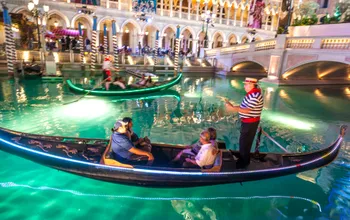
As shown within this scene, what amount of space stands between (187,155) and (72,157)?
4.80ft

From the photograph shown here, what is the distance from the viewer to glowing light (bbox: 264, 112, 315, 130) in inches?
247

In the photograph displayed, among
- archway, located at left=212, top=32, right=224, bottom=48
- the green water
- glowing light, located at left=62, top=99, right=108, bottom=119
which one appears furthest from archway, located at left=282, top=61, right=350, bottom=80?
archway, located at left=212, top=32, right=224, bottom=48

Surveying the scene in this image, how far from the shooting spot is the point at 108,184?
11.1 feet

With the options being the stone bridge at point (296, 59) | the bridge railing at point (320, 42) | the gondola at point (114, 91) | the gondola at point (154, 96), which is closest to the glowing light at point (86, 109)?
the gondola at point (114, 91)

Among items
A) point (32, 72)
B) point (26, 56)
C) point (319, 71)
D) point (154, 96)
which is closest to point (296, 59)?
point (319, 71)

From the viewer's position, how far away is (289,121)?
6688mm

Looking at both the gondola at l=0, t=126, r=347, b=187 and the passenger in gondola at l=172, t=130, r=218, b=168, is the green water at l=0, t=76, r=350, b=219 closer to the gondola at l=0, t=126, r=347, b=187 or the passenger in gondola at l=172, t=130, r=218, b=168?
the gondola at l=0, t=126, r=347, b=187

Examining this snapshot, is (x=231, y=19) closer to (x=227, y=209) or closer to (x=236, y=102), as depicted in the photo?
(x=236, y=102)

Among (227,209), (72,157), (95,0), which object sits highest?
(95,0)

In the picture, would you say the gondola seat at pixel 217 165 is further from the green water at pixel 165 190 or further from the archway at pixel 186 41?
the archway at pixel 186 41

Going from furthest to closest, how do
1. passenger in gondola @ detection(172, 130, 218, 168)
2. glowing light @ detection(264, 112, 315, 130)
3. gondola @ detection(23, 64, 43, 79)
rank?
gondola @ detection(23, 64, 43, 79)
glowing light @ detection(264, 112, 315, 130)
passenger in gondola @ detection(172, 130, 218, 168)

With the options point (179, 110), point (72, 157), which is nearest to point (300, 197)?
point (72, 157)

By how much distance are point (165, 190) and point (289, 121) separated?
466 centimetres

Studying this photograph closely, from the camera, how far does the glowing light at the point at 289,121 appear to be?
6.27 meters
